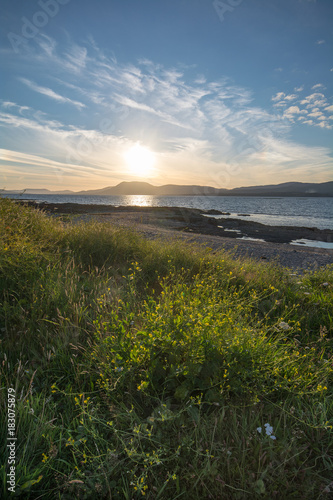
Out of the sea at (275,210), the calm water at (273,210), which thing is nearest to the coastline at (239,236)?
the sea at (275,210)

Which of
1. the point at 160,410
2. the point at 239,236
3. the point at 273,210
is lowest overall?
the point at 239,236

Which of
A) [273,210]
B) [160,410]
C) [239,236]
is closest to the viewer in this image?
[160,410]

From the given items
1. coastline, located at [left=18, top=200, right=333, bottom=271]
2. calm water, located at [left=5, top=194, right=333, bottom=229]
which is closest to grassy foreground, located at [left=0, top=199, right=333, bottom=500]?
coastline, located at [left=18, top=200, right=333, bottom=271]

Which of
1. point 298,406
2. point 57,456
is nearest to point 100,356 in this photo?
point 57,456

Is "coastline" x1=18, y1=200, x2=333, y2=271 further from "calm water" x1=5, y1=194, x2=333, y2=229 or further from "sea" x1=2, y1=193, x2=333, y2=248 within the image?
"calm water" x1=5, y1=194, x2=333, y2=229

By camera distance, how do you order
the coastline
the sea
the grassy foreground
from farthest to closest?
the sea
the coastline
the grassy foreground

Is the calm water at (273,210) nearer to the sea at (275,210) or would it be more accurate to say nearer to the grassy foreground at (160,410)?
the sea at (275,210)

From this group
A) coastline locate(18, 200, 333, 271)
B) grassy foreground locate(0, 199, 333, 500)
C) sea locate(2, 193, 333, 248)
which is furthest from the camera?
sea locate(2, 193, 333, 248)

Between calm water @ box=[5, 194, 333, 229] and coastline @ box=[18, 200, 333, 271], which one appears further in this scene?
calm water @ box=[5, 194, 333, 229]

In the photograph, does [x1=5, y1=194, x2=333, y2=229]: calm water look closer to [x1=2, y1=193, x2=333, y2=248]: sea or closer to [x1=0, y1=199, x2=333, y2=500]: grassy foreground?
[x1=2, y1=193, x2=333, y2=248]: sea

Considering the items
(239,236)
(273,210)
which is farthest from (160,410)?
(273,210)

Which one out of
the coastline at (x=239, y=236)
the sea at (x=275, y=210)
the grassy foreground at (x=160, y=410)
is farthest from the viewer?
the sea at (x=275, y=210)

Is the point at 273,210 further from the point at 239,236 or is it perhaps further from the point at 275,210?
the point at 239,236

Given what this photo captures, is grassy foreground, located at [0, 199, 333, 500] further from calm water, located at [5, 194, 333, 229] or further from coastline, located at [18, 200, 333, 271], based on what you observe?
calm water, located at [5, 194, 333, 229]
